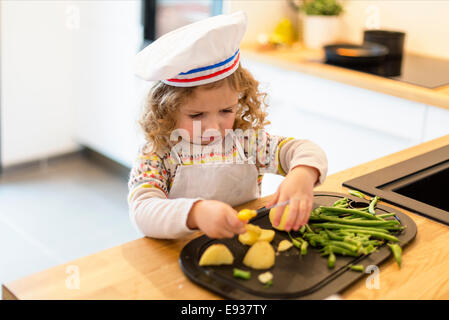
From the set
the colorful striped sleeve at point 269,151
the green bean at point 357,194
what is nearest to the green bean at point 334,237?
the green bean at point 357,194

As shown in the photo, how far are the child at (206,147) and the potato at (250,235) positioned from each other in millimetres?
41

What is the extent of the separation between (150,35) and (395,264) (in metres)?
2.28

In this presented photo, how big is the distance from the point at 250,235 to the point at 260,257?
0.23 feet

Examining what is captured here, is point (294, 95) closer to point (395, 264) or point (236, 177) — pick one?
point (236, 177)

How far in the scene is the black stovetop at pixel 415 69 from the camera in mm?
1995

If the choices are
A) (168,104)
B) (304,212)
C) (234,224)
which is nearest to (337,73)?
(168,104)

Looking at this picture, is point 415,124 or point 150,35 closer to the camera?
point 415,124

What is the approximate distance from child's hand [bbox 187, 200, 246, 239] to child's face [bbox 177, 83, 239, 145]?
9.2 inches

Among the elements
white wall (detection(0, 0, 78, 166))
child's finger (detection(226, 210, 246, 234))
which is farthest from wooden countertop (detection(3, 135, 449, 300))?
white wall (detection(0, 0, 78, 166))

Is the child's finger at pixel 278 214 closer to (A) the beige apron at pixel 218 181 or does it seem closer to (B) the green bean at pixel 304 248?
(B) the green bean at pixel 304 248

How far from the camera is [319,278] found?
79cm

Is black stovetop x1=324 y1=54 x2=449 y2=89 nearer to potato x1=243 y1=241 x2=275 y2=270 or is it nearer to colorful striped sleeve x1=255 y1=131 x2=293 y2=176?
colorful striped sleeve x1=255 y1=131 x2=293 y2=176

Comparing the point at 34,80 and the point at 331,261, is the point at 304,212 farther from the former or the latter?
the point at 34,80
